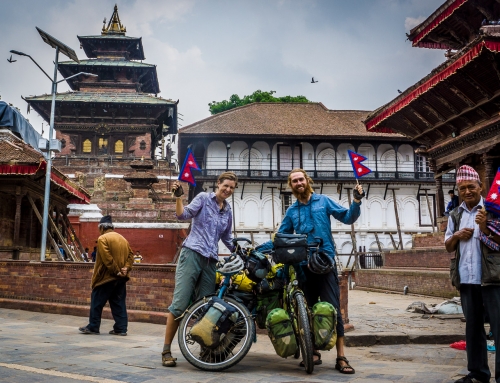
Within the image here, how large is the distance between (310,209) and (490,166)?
988 centimetres

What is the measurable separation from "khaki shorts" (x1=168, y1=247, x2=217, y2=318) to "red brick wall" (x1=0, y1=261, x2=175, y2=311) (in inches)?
102

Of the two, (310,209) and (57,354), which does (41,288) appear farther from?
(310,209)

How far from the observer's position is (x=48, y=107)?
125 ft

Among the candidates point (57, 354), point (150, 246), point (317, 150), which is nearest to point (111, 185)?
point (150, 246)

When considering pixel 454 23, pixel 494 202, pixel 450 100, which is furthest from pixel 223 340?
pixel 454 23

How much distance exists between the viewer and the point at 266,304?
4.78m

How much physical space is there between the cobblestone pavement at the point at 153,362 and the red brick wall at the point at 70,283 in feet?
2.62

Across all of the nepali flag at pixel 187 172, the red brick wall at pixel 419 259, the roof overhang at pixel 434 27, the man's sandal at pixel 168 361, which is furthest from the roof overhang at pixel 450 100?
the man's sandal at pixel 168 361

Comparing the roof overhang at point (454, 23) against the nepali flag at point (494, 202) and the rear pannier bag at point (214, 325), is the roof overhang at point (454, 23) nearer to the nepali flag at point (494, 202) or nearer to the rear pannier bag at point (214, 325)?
the nepali flag at point (494, 202)

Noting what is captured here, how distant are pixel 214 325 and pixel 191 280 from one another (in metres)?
0.61

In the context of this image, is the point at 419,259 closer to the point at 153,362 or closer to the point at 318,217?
the point at 318,217

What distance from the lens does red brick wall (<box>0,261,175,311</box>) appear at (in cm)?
761

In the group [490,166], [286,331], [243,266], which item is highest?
[490,166]

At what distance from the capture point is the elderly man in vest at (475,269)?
12.4 ft
